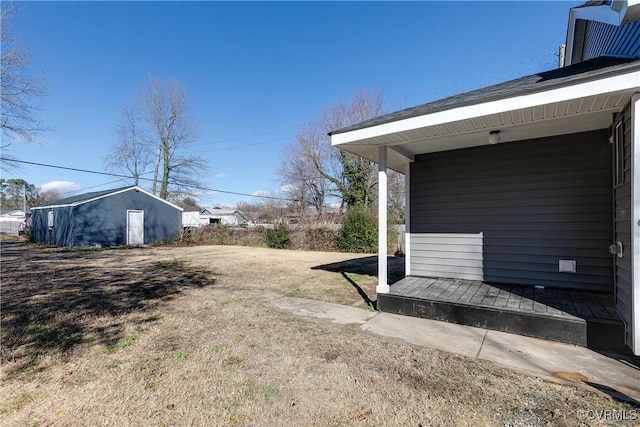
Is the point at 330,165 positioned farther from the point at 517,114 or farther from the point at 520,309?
the point at 520,309

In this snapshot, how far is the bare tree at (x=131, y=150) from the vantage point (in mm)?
22531

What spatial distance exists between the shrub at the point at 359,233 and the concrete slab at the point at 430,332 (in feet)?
28.5

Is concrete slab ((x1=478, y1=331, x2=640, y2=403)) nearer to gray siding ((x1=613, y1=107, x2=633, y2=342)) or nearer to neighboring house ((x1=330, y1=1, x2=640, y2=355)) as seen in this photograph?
neighboring house ((x1=330, y1=1, x2=640, y2=355))

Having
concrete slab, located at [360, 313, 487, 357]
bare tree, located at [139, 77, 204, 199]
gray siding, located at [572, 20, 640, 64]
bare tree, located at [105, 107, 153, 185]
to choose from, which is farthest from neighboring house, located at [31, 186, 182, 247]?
gray siding, located at [572, 20, 640, 64]

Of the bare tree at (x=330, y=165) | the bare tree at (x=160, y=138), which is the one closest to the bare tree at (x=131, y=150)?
the bare tree at (x=160, y=138)

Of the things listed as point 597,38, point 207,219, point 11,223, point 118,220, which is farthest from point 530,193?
point 11,223

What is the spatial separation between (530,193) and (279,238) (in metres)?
11.3

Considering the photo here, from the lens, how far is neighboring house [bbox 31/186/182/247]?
1435 centimetres

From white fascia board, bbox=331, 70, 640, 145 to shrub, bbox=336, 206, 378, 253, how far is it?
8508 mm

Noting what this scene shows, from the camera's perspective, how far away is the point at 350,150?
4.61 meters

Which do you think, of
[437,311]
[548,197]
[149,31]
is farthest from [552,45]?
[149,31]

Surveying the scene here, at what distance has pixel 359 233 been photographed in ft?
41.1

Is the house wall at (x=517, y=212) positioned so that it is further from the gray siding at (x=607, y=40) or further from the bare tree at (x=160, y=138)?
the bare tree at (x=160, y=138)

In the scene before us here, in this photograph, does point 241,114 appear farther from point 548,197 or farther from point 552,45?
point 548,197
